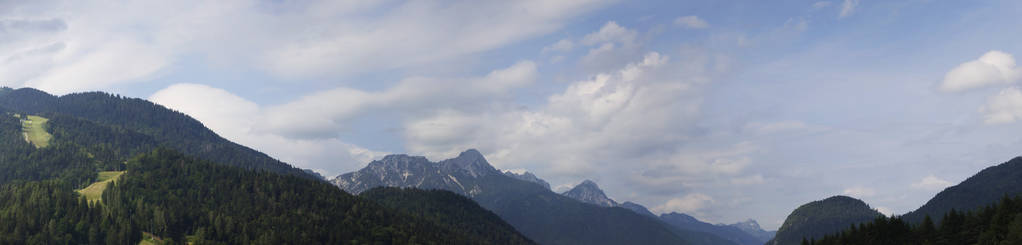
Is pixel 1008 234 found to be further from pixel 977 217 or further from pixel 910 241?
pixel 910 241

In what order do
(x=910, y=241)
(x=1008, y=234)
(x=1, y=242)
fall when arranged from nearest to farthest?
1. (x=1008, y=234)
2. (x=910, y=241)
3. (x=1, y=242)

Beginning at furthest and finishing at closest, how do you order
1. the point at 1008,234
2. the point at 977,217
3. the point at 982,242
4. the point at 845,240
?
the point at 845,240, the point at 977,217, the point at 982,242, the point at 1008,234

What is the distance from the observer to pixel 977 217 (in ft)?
393

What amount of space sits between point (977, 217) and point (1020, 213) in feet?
56.4

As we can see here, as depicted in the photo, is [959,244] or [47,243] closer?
[959,244]

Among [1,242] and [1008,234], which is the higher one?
[1008,234]

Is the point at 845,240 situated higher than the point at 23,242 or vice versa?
the point at 845,240

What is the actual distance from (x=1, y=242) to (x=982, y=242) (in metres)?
288

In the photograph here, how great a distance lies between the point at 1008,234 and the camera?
101 meters

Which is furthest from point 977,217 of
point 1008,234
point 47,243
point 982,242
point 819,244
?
point 47,243

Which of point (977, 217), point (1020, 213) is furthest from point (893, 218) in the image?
point (1020, 213)

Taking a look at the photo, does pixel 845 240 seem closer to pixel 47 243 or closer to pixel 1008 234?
pixel 1008 234

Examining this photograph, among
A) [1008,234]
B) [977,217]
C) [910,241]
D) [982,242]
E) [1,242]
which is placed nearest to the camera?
[1008,234]

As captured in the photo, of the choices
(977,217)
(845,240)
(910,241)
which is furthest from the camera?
(845,240)
